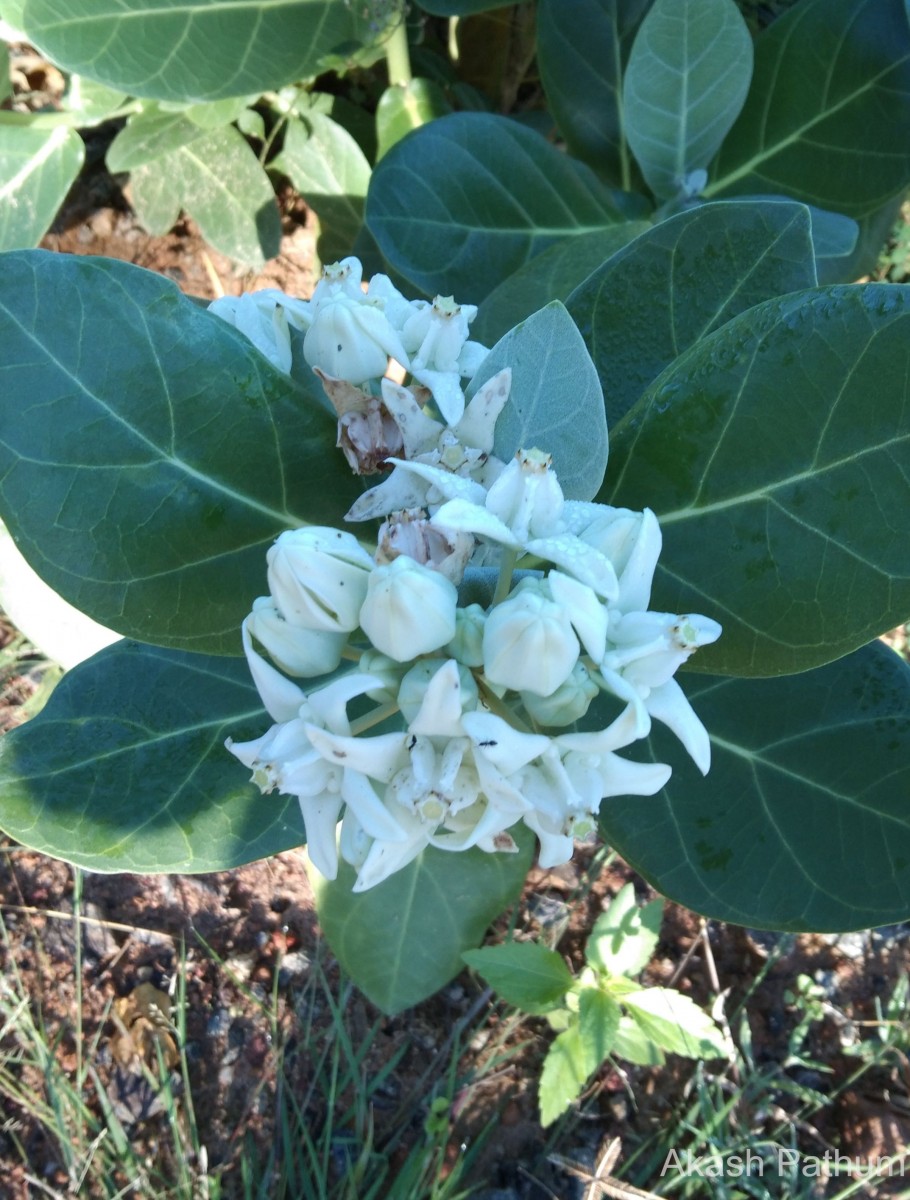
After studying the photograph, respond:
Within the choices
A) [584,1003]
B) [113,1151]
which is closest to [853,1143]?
[584,1003]

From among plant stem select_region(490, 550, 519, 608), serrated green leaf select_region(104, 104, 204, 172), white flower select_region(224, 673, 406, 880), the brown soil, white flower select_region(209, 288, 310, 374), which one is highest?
white flower select_region(209, 288, 310, 374)

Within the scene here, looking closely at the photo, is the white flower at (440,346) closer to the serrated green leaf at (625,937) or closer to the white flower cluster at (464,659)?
the white flower cluster at (464,659)

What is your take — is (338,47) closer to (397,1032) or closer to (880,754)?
(880,754)

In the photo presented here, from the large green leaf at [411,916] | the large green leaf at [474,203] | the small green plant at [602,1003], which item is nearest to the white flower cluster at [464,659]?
the large green leaf at [411,916]

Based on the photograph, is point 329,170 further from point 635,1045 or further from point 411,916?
point 635,1045

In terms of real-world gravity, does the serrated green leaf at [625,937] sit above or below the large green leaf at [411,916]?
below

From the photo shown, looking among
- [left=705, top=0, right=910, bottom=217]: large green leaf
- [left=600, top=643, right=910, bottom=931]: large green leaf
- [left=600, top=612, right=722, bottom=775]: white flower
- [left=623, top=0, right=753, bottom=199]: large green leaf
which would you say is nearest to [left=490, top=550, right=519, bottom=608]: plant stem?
[left=600, top=612, right=722, bottom=775]: white flower

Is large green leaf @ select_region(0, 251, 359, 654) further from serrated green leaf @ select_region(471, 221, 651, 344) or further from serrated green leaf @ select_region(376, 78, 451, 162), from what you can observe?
serrated green leaf @ select_region(376, 78, 451, 162)
